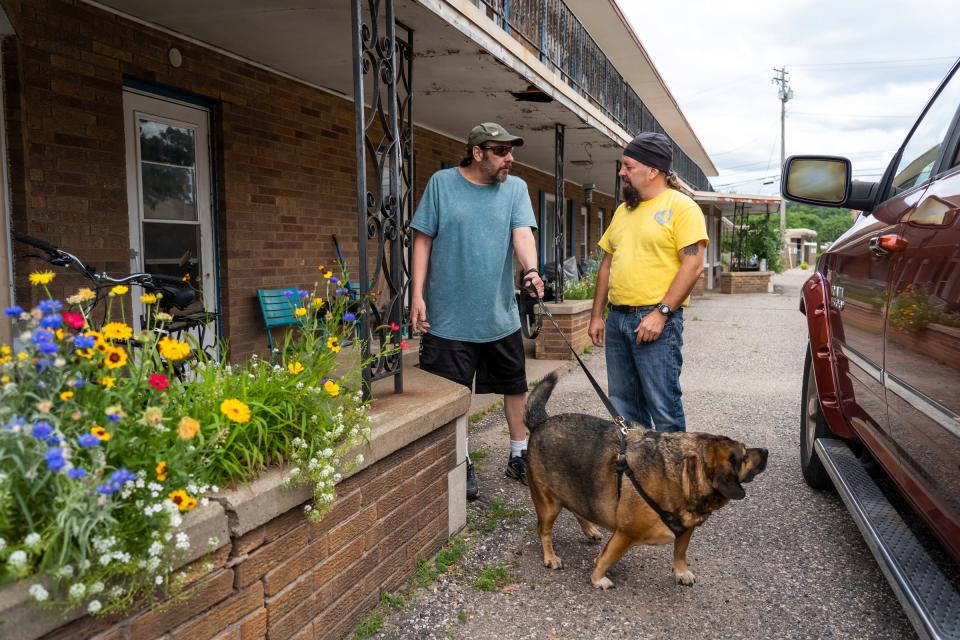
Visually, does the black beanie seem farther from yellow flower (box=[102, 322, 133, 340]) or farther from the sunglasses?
yellow flower (box=[102, 322, 133, 340])

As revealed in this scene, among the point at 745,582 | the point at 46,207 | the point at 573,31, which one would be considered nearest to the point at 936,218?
the point at 745,582

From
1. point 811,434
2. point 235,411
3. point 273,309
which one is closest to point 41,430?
point 235,411

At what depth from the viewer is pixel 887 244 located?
254 centimetres

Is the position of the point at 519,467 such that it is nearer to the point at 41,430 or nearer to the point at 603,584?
the point at 603,584

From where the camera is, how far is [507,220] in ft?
11.8

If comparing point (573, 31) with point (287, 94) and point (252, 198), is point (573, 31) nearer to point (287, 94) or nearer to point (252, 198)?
point (287, 94)

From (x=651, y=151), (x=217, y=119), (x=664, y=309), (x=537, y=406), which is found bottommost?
(x=537, y=406)

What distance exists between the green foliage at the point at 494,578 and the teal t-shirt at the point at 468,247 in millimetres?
1116

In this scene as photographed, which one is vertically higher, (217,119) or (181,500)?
(217,119)

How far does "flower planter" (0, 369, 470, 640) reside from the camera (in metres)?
1.76

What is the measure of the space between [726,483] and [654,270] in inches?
48.3

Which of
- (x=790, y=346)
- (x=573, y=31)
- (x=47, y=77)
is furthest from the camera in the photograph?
(x=790, y=346)

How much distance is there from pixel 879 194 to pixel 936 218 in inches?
52.6

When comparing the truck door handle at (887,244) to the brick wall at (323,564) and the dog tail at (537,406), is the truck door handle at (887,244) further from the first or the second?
the brick wall at (323,564)
